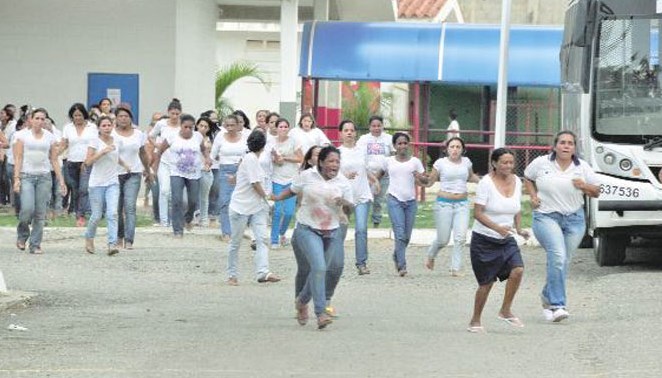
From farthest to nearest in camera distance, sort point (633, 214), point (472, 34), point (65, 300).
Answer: point (472, 34) → point (633, 214) → point (65, 300)

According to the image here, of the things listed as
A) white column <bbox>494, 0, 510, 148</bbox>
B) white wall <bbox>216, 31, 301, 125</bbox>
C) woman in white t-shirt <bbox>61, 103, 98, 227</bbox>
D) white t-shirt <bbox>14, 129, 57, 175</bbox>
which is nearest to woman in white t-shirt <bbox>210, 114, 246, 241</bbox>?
woman in white t-shirt <bbox>61, 103, 98, 227</bbox>

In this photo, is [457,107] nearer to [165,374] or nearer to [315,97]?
[315,97]

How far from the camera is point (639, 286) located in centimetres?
1548

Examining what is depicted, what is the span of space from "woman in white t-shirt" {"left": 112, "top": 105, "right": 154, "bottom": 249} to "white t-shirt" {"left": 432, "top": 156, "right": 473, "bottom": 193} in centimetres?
411

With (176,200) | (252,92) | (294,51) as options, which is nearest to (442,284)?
(176,200)

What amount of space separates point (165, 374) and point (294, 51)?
19.2m

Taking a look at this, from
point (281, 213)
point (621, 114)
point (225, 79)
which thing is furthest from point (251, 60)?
point (621, 114)

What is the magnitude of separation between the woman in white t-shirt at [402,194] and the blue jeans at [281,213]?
A: 267 centimetres

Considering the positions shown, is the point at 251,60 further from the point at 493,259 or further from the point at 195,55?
the point at 493,259

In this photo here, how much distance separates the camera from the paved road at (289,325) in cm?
1036

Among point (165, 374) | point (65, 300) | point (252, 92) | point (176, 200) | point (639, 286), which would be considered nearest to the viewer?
point (165, 374)

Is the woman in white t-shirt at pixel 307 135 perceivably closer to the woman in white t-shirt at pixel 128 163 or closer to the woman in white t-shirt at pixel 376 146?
the woman in white t-shirt at pixel 376 146

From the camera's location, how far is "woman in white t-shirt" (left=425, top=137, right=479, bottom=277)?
664 inches

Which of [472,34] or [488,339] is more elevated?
[472,34]
